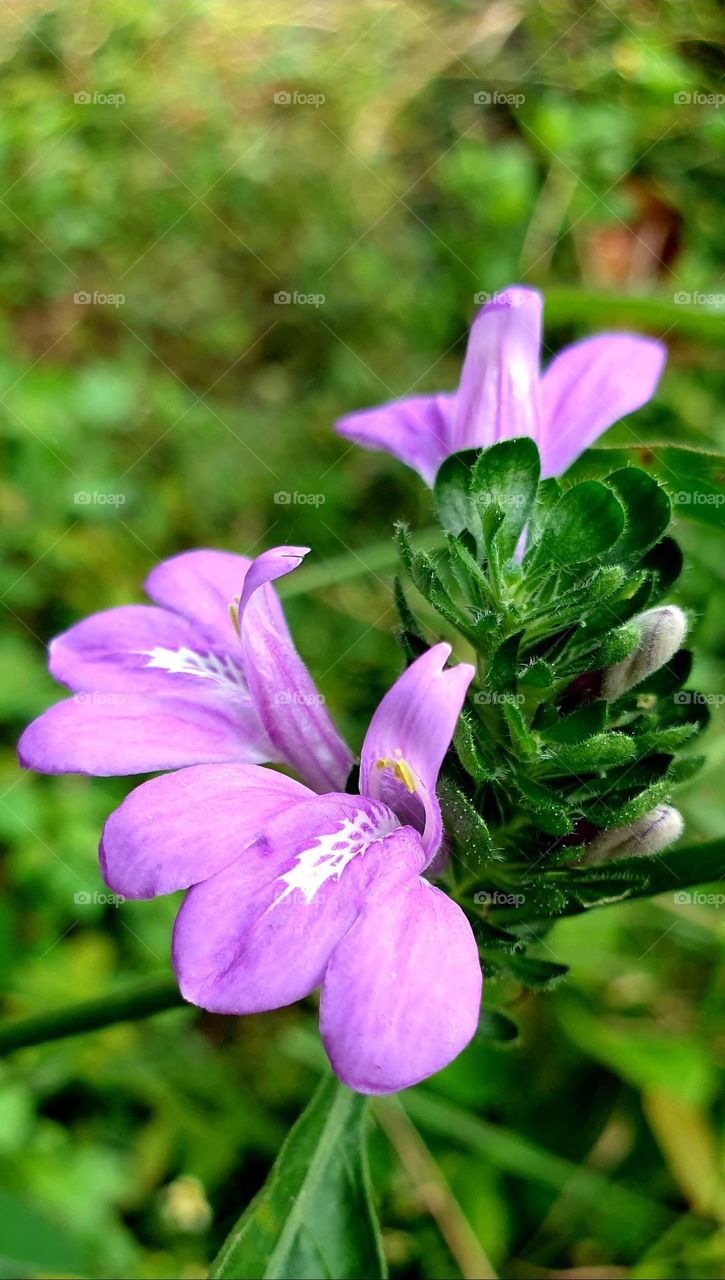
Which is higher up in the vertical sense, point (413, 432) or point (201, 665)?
point (413, 432)

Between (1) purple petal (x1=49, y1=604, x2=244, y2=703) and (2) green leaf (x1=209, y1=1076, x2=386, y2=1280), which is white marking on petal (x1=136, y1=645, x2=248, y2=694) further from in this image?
(2) green leaf (x1=209, y1=1076, x2=386, y2=1280)

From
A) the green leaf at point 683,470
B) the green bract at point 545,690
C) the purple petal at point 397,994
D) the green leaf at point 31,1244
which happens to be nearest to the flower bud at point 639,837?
the green bract at point 545,690

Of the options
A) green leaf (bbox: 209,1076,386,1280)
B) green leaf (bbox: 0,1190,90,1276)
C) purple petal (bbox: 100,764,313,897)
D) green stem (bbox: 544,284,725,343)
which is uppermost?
green stem (bbox: 544,284,725,343)

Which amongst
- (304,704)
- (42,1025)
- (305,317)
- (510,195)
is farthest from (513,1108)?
(510,195)

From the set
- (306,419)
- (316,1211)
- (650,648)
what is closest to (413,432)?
(650,648)

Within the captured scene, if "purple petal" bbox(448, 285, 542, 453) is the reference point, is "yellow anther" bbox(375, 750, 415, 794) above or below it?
below

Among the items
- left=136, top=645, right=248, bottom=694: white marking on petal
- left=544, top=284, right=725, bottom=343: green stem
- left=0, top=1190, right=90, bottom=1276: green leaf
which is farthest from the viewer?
left=544, top=284, right=725, bottom=343: green stem

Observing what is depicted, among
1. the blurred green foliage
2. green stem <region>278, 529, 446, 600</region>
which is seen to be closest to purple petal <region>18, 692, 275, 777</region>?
the blurred green foliage

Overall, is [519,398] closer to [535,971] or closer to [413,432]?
[413,432]
